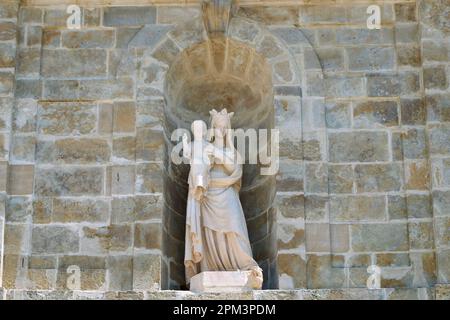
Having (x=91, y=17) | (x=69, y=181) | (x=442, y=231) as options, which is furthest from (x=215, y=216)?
(x=91, y=17)

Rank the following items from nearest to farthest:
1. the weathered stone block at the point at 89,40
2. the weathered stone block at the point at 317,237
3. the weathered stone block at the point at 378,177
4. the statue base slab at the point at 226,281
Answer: the statue base slab at the point at 226,281 < the weathered stone block at the point at 317,237 < the weathered stone block at the point at 378,177 < the weathered stone block at the point at 89,40

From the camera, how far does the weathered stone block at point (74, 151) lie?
51.0 ft

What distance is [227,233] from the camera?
15094 mm

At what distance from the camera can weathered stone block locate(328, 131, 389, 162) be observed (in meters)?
15.5

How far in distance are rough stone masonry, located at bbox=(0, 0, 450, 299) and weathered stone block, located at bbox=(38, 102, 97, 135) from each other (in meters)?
0.02

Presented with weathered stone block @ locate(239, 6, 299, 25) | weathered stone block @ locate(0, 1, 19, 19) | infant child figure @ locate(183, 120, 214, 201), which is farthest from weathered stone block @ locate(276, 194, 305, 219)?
weathered stone block @ locate(0, 1, 19, 19)

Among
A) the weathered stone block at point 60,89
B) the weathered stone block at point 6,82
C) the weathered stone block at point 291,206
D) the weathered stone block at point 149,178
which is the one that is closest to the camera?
the weathered stone block at point 291,206

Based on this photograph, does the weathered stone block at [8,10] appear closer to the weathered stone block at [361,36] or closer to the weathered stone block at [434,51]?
the weathered stone block at [361,36]

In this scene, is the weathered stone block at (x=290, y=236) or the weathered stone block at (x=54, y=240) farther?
the weathered stone block at (x=54, y=240)

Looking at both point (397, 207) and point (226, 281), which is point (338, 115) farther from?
point (226, 281)

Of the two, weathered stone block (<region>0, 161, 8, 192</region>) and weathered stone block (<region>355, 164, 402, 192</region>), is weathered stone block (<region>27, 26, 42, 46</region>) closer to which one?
weathered stone block (<region>0, 161, 8, 192</region>)

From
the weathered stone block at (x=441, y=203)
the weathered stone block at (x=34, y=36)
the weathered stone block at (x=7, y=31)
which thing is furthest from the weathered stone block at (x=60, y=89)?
the weathered stone block at (x=441, y=203)

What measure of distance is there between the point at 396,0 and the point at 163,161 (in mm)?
3170

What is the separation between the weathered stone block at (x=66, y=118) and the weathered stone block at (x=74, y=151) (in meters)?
0.11
